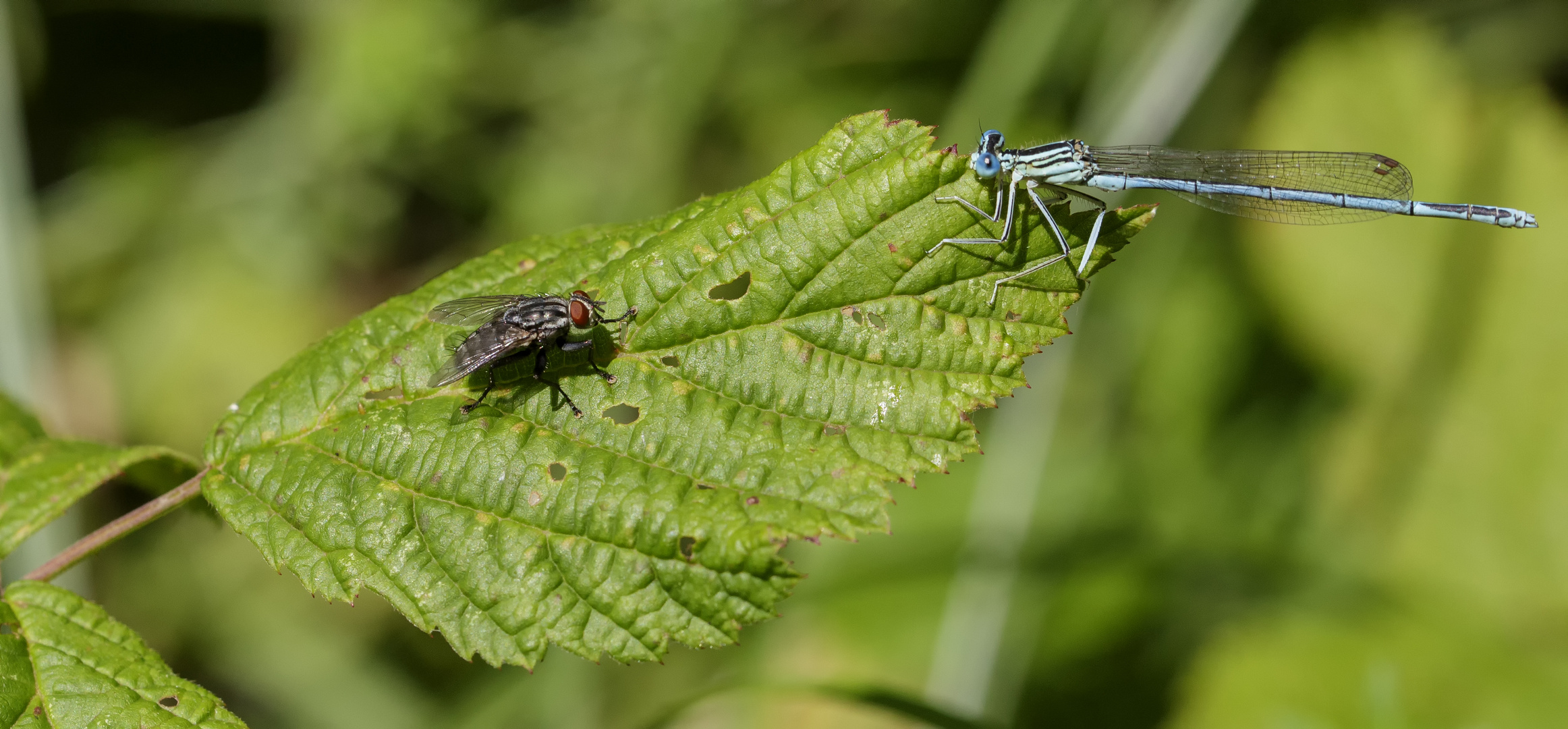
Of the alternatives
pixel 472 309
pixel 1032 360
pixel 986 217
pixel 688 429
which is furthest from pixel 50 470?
pixel 1032 360

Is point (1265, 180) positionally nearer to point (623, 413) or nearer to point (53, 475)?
point (623, 413)

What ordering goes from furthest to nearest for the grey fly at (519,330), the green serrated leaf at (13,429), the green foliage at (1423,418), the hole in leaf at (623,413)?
the green foliage at (1423,418)
the green serrated leaf at (13,429)
the grey fly at (519,330)
the hole in leaf at (623,413)

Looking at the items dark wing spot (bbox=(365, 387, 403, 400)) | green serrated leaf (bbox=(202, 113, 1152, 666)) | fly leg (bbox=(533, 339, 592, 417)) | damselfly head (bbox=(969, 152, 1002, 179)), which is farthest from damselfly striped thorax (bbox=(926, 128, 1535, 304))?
dark wing spot (bbox=(365, 387, 403, 400))

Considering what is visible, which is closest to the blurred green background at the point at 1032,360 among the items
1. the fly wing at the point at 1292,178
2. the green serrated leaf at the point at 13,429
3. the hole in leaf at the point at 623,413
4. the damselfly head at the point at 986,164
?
the fly wing at the point at 1292,178

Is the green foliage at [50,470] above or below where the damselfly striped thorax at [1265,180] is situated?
below

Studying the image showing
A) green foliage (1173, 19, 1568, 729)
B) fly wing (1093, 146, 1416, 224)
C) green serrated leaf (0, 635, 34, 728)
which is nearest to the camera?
green serrated leaf (0, 635, 34, 728)

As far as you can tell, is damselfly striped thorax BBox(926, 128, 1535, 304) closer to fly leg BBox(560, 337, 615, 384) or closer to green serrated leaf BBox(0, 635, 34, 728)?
fly leg BBox(560, 337, 615, 384)

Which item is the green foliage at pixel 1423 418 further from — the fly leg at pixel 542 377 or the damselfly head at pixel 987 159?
the fly leg at pixel 542 377
